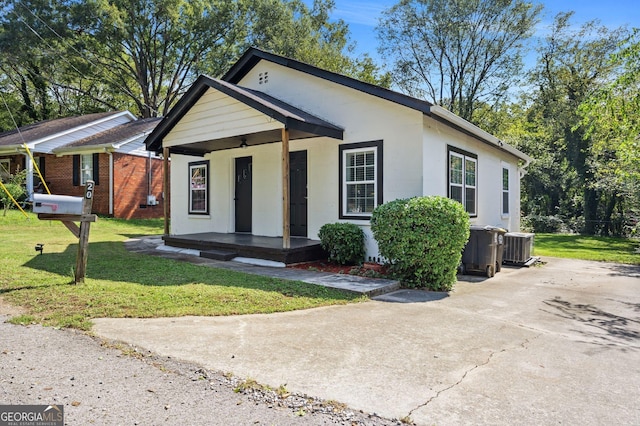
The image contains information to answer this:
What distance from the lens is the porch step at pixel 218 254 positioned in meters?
9.62

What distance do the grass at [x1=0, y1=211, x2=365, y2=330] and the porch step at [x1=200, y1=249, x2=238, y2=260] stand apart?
1.03 m

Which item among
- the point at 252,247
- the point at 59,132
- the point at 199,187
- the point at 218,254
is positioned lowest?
the point at 218,254

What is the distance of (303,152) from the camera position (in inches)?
415

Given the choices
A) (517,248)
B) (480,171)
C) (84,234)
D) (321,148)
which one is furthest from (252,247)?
(480,171)

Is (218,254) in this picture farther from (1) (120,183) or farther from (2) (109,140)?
(2) (109,140)

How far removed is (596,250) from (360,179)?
437 inches

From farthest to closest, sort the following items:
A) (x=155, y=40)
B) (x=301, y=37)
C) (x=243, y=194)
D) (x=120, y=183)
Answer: (x=155, y=40) < (x=301, y=37) < (x=120, y=183) < (x=243, y=194)

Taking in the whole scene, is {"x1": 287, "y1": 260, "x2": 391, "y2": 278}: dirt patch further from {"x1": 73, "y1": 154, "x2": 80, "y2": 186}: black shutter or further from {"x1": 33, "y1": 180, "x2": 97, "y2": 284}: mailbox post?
{"x1": 73, "y1": 154, "x2": 80, "y2": 186}: black shutter

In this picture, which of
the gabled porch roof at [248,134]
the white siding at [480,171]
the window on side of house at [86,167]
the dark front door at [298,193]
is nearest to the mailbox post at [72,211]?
the gabled porch roof at [248,134]

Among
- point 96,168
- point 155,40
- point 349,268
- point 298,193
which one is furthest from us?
point 155,40

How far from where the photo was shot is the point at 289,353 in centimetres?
396

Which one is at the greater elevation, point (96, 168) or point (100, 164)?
point (100, 164)

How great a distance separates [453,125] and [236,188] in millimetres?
6221

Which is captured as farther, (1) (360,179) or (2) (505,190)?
(2) (505,190)
